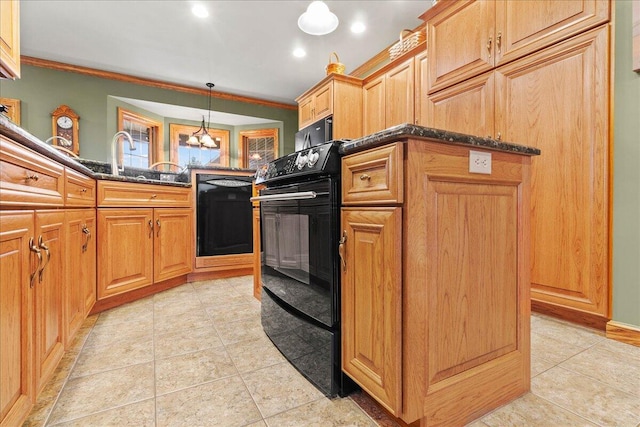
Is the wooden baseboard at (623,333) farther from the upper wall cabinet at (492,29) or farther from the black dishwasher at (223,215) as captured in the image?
the black dishwasher at (223,215)

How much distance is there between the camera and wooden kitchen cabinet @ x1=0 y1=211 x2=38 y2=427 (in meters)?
0.78

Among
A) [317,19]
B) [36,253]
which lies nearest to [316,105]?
[317,19]

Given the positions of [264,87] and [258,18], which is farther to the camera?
[264,87]

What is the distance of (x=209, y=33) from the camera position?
11.3ft

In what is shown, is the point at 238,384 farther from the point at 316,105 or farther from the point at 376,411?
the point at 316,105

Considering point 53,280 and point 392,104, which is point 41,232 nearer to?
point 53,280

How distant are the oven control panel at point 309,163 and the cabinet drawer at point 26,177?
0.88 meters

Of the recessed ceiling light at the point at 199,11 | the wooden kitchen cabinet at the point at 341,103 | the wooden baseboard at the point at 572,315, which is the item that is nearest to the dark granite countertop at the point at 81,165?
the wooden kitchen cabinet at the point at 341,103

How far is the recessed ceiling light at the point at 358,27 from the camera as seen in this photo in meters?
3.31

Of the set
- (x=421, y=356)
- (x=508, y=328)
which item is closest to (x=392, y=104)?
(x=508, y=328)

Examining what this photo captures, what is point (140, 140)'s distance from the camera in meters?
5.18

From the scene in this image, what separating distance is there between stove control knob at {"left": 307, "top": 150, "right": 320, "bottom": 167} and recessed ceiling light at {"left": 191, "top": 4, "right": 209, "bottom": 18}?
2808 millimetres

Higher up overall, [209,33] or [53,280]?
[209,33]

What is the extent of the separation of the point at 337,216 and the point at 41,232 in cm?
104
